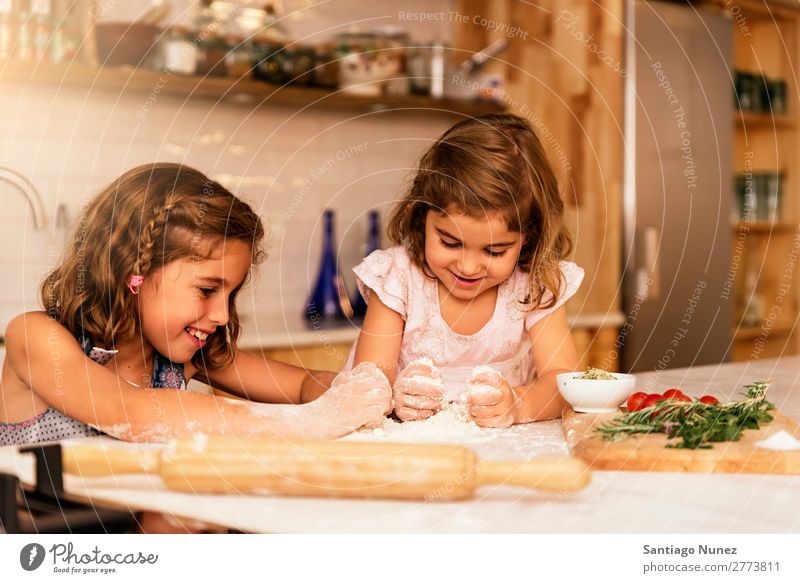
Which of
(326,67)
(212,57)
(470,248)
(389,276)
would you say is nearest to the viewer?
(470,248)

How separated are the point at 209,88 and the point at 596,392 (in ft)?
3.62

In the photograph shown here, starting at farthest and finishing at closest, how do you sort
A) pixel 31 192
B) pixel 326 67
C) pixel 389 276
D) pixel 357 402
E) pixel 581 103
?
pixel 581 103
pixel 326 67
pixel 31 192
pixel 389 276
pixel 357 402

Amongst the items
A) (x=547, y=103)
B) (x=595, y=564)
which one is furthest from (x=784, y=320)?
(x=595, y=564)

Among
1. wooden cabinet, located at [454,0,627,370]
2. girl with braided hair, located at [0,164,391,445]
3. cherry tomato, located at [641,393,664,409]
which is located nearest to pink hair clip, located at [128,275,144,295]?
girl with braided hair, located at [0,164,391,445]

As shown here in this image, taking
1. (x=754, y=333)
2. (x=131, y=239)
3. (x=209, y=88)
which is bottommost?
(x=754, y=333)

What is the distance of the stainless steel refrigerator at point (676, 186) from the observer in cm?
201

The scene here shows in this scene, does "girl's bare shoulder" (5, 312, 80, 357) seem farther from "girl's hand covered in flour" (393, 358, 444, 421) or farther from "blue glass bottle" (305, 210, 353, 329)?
"blue glass bottle" (305, 210, 353, 329)

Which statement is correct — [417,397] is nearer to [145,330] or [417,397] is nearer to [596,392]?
[596,392]

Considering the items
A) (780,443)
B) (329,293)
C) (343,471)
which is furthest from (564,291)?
(329,293)

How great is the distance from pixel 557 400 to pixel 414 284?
287 mm

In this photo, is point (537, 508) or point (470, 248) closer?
point (537, 508)

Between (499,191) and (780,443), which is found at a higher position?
(499,191)

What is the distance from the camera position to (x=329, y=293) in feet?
5.71

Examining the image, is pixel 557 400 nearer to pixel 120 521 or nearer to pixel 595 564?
pixel 595 564
